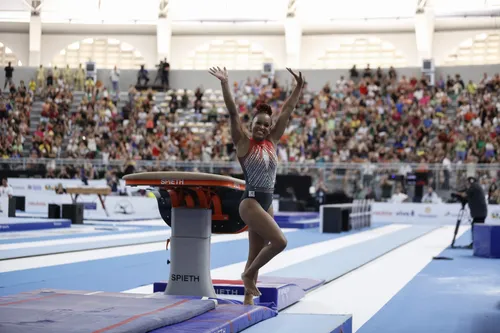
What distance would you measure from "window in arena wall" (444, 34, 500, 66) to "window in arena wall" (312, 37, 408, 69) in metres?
2.96

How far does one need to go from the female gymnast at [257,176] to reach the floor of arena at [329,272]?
0.51 m

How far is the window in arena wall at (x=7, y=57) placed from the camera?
1468 inches

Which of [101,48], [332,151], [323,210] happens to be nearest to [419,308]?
[323,210]

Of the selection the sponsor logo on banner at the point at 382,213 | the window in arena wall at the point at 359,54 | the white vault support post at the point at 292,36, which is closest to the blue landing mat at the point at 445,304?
the sponsor logo on banner at the point at 382,213

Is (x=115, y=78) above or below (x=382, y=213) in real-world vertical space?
above

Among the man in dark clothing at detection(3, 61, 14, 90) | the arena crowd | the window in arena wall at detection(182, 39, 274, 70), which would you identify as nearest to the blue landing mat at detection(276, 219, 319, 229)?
the arena crowd

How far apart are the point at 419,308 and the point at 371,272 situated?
11.1 ft

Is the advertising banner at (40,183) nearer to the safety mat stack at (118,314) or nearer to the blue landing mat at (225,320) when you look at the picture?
the safety mat stack at (118,314)

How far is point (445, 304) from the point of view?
7988 millimetres

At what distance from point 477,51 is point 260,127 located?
35421 millimetres

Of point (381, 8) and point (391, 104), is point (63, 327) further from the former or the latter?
point (381, 8)

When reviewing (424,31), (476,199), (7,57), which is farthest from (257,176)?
(7,57)

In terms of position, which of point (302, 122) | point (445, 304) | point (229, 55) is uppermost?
point (229, 55)

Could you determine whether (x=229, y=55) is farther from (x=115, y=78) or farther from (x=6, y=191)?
(x=6, y=191)
